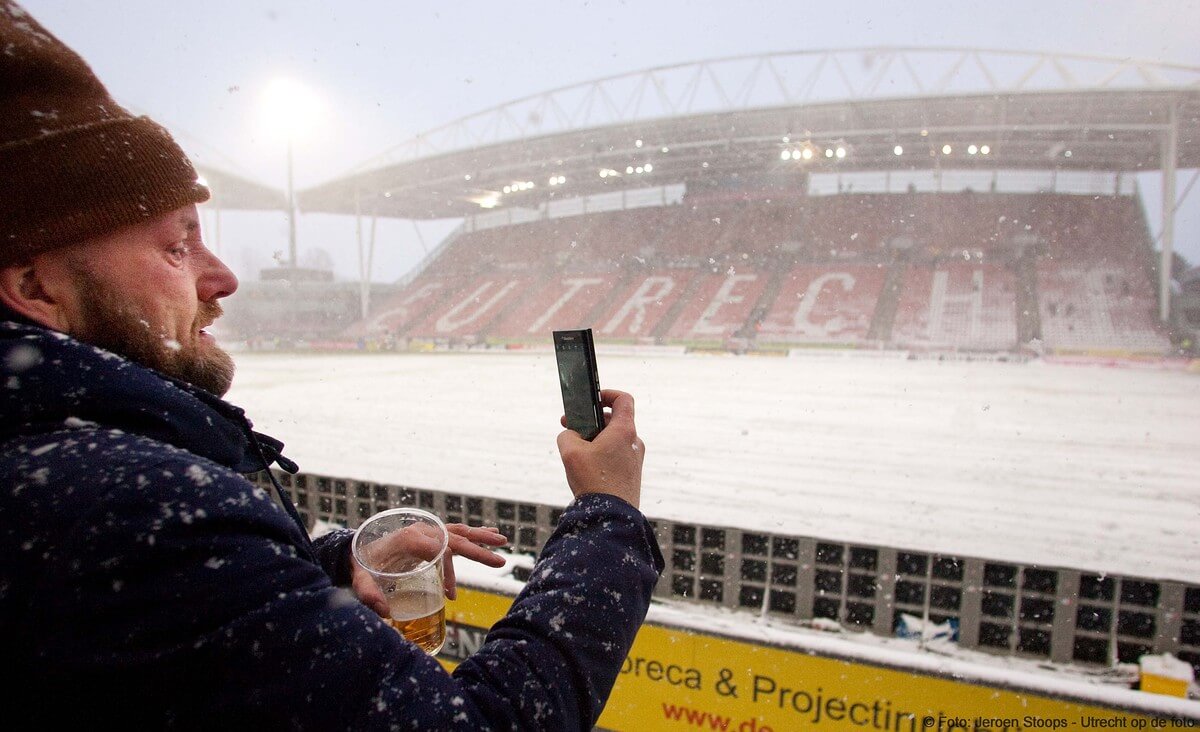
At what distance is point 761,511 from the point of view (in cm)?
380

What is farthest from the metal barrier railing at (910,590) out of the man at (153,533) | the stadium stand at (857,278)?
the stadium stand at (857,278)

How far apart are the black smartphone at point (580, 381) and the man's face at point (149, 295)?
1.51 ft

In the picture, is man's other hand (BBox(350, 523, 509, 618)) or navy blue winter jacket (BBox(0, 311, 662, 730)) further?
man's other hand (BBox(350, 523, 509, 618))

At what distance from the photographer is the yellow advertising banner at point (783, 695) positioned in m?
1.95

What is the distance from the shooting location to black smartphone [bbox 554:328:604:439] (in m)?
0.85

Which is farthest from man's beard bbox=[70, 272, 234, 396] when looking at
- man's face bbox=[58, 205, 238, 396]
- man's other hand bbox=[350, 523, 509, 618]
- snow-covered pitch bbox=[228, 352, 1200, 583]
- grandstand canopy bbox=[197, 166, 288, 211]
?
grandstand canopy bbox=[197, 166, 288, 211]

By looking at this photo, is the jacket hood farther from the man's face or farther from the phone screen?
the phone screen

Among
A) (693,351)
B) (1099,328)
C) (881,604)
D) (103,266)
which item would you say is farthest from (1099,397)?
(103,266)

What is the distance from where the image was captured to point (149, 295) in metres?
0.61

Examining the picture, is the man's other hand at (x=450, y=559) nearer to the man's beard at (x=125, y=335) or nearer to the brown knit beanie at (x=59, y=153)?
the man's beard at (x=125, y=335)

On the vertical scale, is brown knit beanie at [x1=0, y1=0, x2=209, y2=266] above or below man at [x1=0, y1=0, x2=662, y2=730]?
above

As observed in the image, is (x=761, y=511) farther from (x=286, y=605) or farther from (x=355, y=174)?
(x=355, y=174)

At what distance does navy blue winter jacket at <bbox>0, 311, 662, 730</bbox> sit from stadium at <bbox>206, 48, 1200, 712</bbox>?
87.2 inches

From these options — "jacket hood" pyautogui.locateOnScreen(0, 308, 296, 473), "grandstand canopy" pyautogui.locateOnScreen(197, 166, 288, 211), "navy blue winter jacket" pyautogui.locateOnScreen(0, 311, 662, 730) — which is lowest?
"navy blue winter jacket" pyautogui.locateOnScreen(0, 311, 662, 730)
